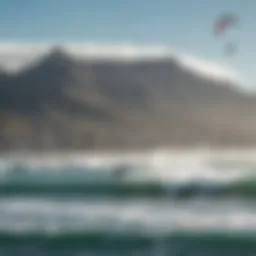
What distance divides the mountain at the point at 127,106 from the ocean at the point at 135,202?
0.07 m

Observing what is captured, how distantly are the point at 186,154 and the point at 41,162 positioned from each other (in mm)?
579

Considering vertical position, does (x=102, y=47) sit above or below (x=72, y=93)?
above

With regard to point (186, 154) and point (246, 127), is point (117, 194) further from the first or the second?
point (246, 127)

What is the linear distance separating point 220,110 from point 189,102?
0.13 m

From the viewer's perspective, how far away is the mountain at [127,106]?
2.04 m

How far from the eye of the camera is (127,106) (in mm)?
2062

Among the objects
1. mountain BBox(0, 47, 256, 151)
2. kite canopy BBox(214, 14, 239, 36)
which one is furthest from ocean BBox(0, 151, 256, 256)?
kite canopy BBox(214, 14, 239, 36)

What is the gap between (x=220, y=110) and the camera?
206 cm

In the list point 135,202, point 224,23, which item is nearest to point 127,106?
point 135,202

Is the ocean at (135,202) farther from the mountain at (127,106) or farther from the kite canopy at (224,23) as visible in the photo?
the kite canopy at (224,23)

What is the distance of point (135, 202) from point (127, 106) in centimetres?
39

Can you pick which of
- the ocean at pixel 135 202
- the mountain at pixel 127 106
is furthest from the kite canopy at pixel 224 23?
the ocean at pixel 135 202

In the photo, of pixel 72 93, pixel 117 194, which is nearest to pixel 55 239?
pixel 117 194

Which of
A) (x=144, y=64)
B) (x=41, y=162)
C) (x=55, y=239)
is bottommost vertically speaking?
(x=55, y=239)
